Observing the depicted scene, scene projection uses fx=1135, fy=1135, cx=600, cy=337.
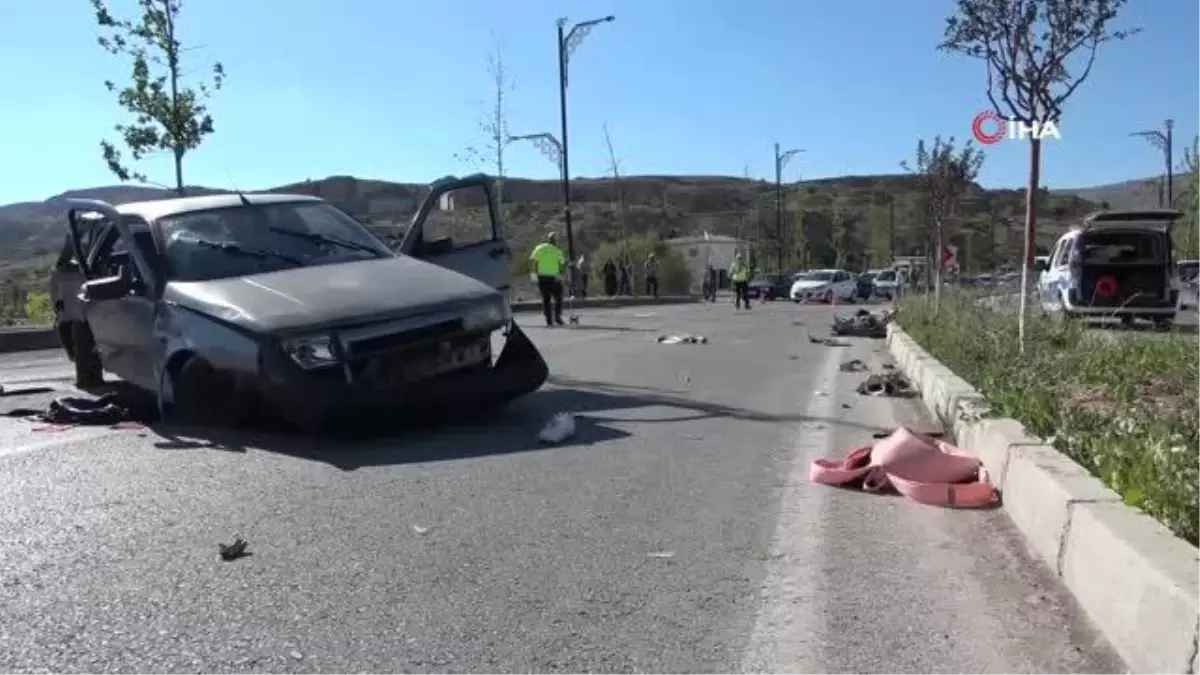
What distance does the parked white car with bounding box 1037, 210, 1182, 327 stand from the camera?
64.1 feet

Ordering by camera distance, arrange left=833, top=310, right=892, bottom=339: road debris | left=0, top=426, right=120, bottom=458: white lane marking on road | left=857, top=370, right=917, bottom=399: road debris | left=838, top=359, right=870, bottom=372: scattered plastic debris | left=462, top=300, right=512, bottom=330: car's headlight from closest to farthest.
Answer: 1. left=0, top=426, right=120, bottom=458: white lane marking on road
2. left=462, top=300, right=512, bottom=330: car's headlight
3. left=857, top=370, right=917, bottom=399: road debris
4. left=838, top=359, right=870, bottom=372: scattered plastic debris
5. left=833, top=310, right=892, bottom=339: road debris

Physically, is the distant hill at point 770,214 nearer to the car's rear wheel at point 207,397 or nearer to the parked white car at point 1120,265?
the parked white car at point 1120,265

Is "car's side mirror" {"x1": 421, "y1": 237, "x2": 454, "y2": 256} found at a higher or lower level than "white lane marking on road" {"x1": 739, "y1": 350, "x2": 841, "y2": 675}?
higher

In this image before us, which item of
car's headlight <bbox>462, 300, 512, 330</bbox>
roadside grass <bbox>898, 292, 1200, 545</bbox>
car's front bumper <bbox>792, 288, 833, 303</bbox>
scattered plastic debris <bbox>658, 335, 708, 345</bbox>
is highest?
car's headlight <bbox>462, 300, 512, 330</bbox>

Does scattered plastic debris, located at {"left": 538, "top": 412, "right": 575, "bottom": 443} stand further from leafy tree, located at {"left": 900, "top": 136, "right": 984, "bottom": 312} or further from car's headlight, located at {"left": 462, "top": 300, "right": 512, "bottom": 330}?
leafy tree, located at {"left": 900, "top": 136, "right": 984, "bottom": 312}

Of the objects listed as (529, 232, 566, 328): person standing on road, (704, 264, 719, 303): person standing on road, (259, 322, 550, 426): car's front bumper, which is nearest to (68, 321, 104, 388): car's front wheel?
(259, 322, 550, 426): car's front bumper

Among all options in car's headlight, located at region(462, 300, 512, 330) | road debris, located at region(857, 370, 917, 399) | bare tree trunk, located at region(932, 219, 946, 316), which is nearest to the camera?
car's headlight, located at region(462, 300, 512, 330)

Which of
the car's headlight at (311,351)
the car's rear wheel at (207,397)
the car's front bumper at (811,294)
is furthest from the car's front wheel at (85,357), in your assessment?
the car's front bumper at (811,294)

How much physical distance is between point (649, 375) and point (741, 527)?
20.6 feet

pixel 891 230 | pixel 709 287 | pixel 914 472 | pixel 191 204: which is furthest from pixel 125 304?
pixel 891 230

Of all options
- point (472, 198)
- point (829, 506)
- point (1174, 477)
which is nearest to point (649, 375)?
point (472, 198)

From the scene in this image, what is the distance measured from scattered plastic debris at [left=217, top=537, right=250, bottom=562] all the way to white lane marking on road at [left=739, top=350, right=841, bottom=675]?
7.03 ft

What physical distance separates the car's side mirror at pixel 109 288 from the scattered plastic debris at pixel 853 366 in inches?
316

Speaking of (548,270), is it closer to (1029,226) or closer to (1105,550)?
(1029,226)
